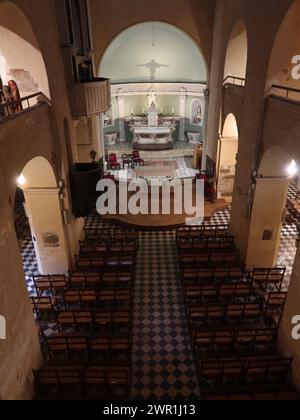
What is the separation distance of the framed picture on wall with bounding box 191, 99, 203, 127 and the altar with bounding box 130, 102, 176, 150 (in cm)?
226

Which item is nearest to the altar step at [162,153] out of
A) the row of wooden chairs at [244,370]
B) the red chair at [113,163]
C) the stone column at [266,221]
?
the red chair at [113,163]

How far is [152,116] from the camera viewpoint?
80.7 feet

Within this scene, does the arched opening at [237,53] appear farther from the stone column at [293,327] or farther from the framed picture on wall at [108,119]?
the framed picture on wall at [108,119]

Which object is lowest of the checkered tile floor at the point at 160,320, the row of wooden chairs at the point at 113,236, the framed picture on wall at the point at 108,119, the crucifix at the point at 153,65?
the checkered tile floor at the point at 160,320

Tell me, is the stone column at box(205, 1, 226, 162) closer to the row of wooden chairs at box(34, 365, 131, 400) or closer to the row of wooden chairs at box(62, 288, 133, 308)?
the row of wooden chairs at box(62, 288, 133, 308)

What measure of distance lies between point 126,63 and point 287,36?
56.7 ft

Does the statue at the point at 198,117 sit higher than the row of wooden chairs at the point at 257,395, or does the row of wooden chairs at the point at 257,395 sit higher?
the statue at the point at 198,117

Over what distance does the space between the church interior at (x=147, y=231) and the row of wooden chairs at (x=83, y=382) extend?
31 millimetres

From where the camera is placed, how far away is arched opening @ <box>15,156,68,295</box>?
954cm

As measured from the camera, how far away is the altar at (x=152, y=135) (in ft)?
79.6

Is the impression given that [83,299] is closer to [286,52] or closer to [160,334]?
[160,334]

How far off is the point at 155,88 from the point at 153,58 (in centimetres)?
219

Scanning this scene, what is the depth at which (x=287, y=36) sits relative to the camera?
27.1 ft
